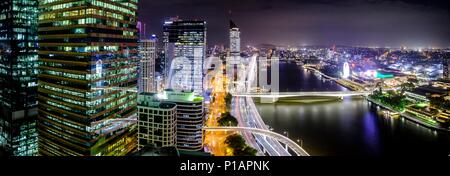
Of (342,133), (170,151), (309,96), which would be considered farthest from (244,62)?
(170,151)

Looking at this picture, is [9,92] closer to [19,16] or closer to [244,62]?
[19,16]

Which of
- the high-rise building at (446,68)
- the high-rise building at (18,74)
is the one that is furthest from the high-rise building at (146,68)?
the high-rise building at (446,68)

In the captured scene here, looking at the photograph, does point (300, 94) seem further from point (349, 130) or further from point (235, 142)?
point (235, 142)

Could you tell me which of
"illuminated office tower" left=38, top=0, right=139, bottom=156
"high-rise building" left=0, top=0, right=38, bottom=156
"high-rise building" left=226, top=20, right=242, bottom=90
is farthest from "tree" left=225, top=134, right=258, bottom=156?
"high-rise building" left=226, top=20, right=242, bottom=90

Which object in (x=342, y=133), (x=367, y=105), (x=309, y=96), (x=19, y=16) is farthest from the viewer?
(x=309, y=96)

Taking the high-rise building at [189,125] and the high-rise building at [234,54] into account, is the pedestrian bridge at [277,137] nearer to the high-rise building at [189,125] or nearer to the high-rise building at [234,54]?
the high-rise building at [189,125]
